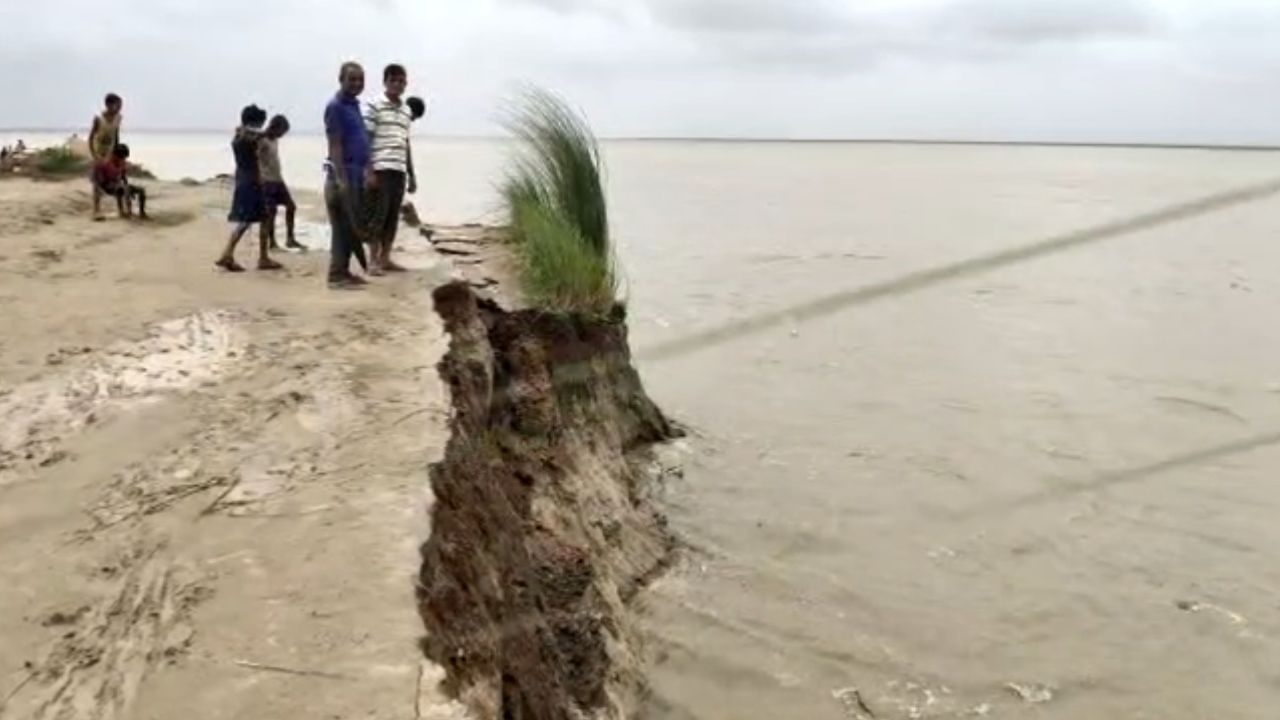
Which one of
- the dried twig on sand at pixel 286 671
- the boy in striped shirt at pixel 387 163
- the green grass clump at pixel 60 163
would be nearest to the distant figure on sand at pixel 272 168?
the boy in striped shirt at pixel 387 163

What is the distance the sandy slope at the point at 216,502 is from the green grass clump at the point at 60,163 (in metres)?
11.0

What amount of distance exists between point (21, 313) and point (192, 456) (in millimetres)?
3024

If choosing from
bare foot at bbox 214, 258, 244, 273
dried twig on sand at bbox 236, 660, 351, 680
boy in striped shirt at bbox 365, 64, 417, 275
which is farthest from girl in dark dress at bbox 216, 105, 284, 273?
dried twig on sand at bbox 236, 660, 351, 680

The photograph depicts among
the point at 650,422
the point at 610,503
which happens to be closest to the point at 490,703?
the point at 610,503

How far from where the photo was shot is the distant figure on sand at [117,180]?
1193cm

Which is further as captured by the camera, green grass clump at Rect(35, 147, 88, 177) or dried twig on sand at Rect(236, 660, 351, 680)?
green grass clump at Rect(35, 147, 88, 177)

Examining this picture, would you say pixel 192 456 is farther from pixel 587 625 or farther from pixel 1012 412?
pixel 1012 412

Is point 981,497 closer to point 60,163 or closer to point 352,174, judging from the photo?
point 352,174

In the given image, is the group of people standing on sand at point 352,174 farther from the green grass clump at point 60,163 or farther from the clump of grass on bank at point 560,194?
the green grass clump at point 60,163

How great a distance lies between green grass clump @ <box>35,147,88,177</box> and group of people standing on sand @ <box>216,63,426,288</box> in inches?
386

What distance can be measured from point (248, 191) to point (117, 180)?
3.95 metres

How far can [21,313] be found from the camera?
698cm

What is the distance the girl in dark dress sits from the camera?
8.74 m

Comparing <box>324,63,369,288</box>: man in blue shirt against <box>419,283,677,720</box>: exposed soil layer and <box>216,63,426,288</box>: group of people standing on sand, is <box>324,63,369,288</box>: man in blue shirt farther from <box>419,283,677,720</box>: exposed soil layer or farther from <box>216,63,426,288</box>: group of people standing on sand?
<box>419,283,677,720</box>: exposed soil layer
